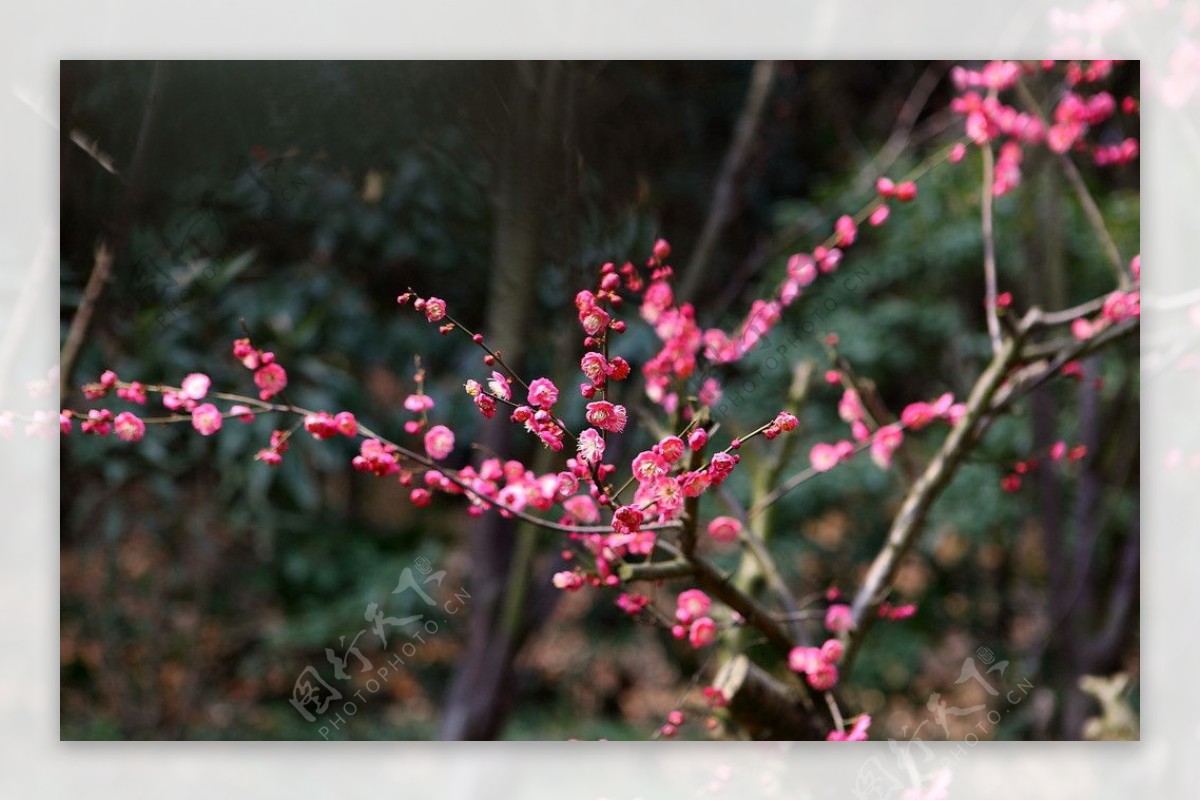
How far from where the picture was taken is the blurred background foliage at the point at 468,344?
1674 millimetres

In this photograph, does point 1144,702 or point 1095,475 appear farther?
point 1095,475

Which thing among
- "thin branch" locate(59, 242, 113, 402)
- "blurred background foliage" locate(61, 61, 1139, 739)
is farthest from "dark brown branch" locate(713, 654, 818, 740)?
"thin branch" locate(59, 242, 113, 402)

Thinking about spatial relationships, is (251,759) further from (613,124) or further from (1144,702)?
(1144,702)

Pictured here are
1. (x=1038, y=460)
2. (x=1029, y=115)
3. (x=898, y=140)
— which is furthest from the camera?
(x=898, y=140)

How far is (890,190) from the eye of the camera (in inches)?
56.9

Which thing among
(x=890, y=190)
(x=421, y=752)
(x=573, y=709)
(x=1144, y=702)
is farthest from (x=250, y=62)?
(x=1144, y=702)

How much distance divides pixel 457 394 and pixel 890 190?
41.2 inches

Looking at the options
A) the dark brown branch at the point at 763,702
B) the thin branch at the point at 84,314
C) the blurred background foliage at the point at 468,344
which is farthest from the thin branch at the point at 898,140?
the thin branch at the point at 84,314

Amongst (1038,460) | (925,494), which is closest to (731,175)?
(1038,460)

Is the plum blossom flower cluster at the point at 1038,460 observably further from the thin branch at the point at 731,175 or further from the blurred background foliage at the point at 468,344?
the thin branch at the point at 731,175

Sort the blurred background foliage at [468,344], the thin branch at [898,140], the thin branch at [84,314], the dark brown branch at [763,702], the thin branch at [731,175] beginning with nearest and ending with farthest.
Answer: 1. the dark brown branch at [763,702]
2. the thin branch at [84,314]
3. the blurred background foliage at [468,344]
4. the thin branch at [731,175]
5. the thin branch at [898,140]

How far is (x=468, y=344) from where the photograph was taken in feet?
7.15

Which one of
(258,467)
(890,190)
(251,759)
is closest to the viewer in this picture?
(890,190)

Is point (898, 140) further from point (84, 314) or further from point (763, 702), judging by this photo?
point (84, 314)
